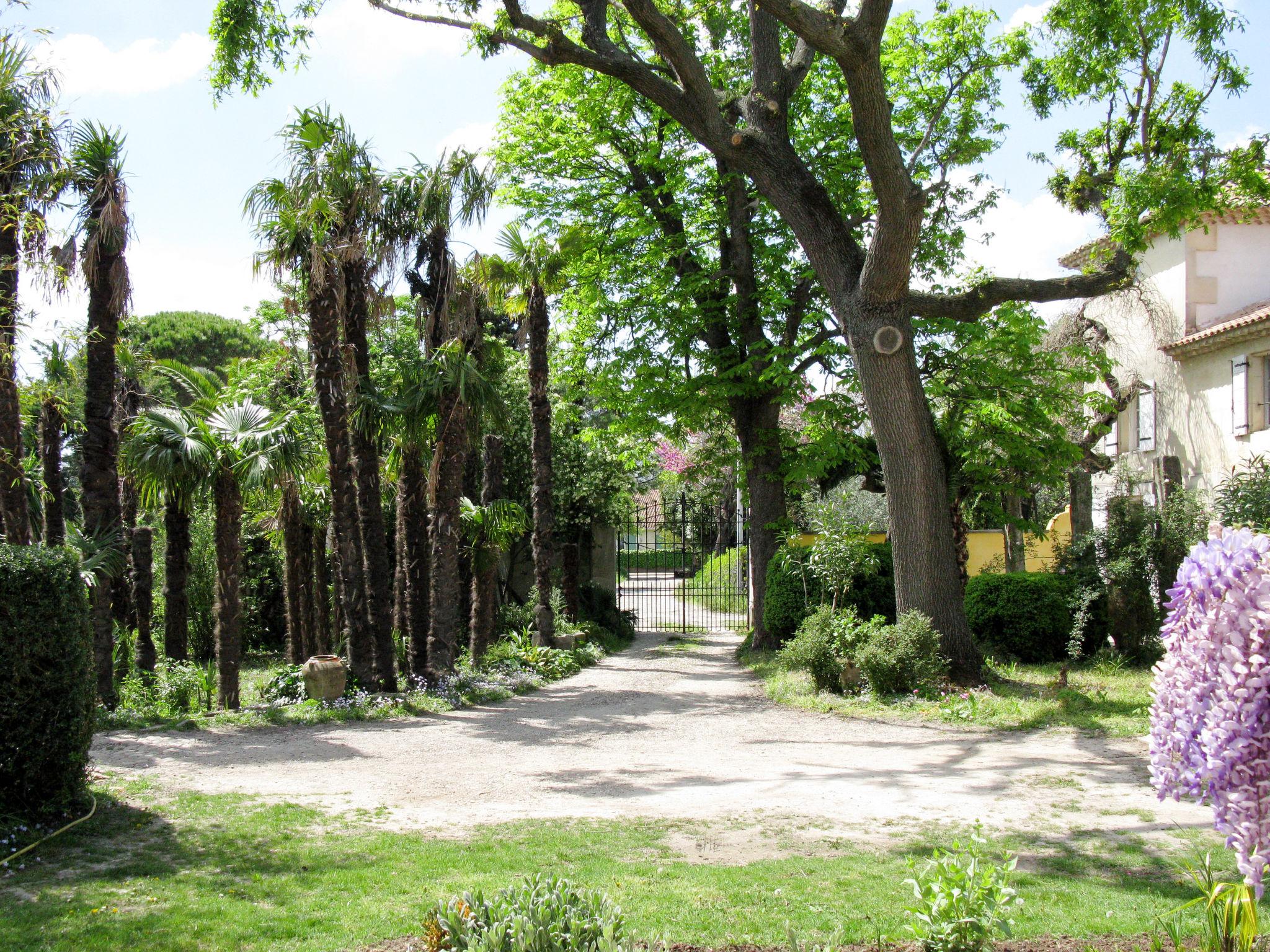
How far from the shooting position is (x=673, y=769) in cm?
846

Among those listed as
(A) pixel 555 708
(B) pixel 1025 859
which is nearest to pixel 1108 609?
(A) pixel 555 708

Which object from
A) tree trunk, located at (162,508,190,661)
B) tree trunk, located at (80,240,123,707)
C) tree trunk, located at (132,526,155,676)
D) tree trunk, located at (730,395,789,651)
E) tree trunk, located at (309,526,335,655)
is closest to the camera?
tree trunk, located at (80,240,123,707)

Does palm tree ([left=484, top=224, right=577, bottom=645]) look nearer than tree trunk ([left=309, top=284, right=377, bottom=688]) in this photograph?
No

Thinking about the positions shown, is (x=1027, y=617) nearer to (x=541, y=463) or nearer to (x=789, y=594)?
(x=789, y=594)

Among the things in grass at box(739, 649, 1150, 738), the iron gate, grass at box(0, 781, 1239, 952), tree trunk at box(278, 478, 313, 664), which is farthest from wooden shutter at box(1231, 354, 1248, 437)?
tree trunk at box(278, 478, 313, 664)

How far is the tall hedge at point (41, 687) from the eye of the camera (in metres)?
5.90

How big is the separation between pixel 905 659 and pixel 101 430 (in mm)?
10193

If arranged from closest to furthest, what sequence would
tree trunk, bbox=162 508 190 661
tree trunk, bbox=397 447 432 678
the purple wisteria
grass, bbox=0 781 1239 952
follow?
the purple wisteria → grass, bbox=0 781 1239 952 → tree trunk, bbox=162 508 190 661 → tree trunk, bbox=397 447 432 678

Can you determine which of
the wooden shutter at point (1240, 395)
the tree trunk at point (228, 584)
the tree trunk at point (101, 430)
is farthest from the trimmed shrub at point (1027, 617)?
the tree trunk at point (101, 430)

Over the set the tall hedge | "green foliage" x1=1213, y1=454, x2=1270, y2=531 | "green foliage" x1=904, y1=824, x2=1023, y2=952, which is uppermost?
"green foliage" x1=1213, y1=454, x2=1270, y2=531

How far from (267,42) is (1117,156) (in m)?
10.8

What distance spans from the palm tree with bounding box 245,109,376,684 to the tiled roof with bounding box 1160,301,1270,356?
1573 centimetres

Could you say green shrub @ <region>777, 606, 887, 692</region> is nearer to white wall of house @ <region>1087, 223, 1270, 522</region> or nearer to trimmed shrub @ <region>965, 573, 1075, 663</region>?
trimmed shrub @ <region>965, 573, 1075, 663</region>

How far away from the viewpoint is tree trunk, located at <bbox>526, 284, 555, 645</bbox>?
16969mm
